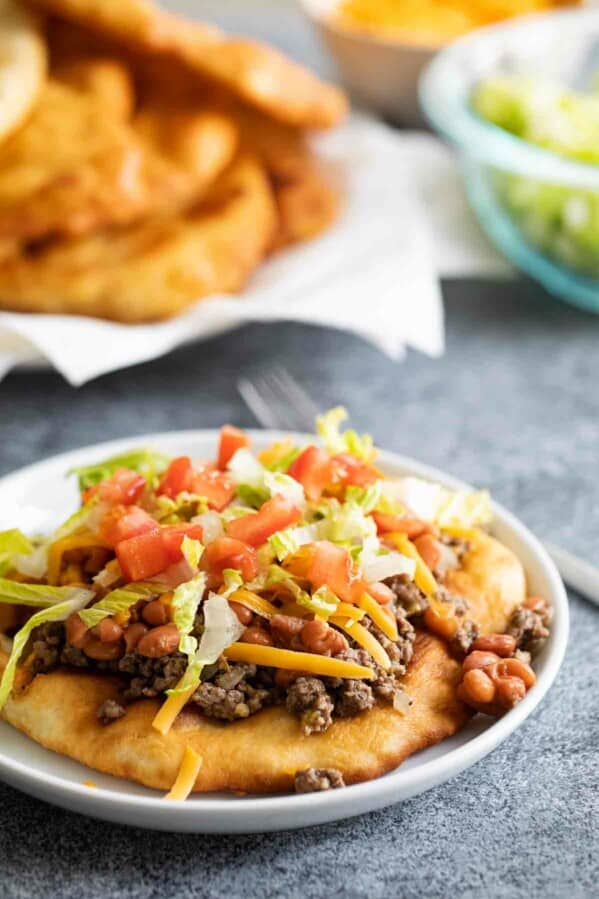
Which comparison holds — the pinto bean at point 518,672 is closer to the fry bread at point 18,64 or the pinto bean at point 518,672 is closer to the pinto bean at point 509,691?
the pinto bean at point 509,691

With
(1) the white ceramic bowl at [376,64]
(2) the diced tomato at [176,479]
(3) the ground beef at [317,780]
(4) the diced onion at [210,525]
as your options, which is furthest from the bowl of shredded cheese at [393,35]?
(3) the ground beef at [317,780]

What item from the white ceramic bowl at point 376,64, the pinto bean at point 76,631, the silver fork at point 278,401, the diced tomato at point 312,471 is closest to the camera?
the pinto bean at point 76,631

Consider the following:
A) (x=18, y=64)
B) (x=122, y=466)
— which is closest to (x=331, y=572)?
(x=122, y=466)

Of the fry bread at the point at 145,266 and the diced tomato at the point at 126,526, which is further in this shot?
the fry bread at the point at 145,266

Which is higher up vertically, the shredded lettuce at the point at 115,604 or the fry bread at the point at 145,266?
the shredded lettuce at the point at 115,604

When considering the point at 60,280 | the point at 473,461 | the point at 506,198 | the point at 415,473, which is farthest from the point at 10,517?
the point at 506,198

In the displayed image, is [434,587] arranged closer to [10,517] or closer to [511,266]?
[10,517]

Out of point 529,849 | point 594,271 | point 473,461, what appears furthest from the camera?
point 594,271

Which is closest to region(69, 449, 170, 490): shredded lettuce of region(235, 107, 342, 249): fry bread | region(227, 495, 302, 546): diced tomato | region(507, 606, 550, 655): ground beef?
region(227, 495, 302, 546): diced tomato
